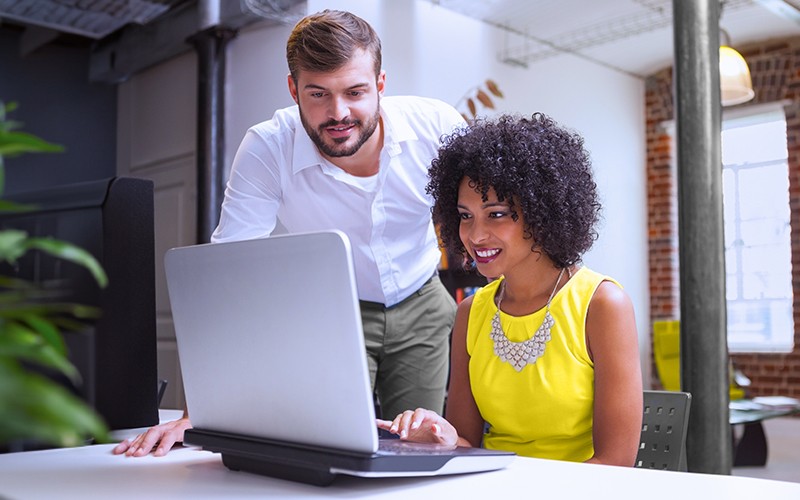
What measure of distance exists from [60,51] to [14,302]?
5631 millimetres

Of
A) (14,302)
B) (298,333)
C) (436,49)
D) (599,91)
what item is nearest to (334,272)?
(298,333)

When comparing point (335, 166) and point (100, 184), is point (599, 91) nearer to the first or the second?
point (335, 166)

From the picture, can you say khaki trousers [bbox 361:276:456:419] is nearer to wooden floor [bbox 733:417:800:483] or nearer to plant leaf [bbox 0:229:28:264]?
plant leaf [bbox 0:229:28:264]

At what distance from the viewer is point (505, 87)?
18.8 ft

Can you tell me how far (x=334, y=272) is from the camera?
812mm

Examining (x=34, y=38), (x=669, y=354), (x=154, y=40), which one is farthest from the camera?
(x=669, y=354)

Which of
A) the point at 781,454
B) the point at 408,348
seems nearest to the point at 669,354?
the point at 781,454

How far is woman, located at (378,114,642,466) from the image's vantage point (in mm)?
1405

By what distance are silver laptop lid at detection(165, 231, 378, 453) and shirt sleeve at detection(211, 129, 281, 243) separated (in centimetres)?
79

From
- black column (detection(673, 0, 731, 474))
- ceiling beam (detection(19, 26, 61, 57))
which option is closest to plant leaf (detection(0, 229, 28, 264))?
black column (detection(673, 0, 731, 474))

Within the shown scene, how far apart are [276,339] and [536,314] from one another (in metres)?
0.71

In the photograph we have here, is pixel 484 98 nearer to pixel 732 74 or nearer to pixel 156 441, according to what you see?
pixel 732 74

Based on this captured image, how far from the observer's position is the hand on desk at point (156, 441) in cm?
116

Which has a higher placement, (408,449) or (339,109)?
(339,109)
